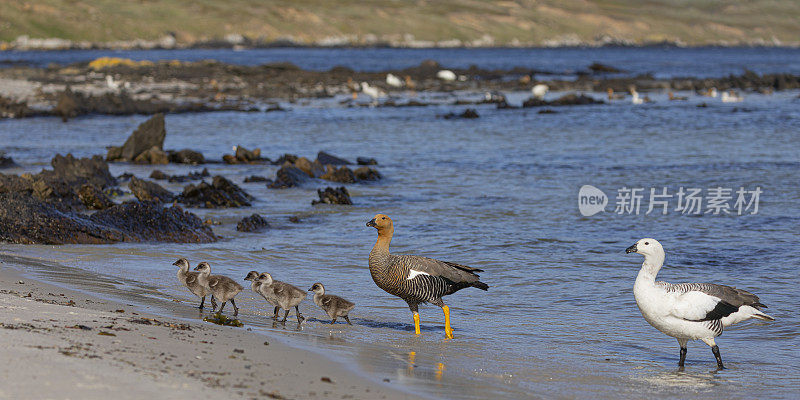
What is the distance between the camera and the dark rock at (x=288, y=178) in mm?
21406

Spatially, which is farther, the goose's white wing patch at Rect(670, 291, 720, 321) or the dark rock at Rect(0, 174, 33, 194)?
the dark rock at Rect(0, 174, 33, 194)

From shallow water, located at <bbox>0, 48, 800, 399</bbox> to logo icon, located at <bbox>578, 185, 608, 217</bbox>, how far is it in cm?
22

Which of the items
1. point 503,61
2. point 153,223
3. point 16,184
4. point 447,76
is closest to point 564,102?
point 447,76

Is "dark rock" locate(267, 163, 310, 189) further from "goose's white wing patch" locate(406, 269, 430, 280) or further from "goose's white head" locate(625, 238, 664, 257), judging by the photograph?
"goose's white head" locate(625, 238, 664, 257)

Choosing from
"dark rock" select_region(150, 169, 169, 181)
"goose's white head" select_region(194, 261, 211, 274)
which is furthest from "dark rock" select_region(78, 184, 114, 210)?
"goose's white head" select_region(194, 261, 211, 274)

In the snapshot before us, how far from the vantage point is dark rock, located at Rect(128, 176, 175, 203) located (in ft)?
58.2

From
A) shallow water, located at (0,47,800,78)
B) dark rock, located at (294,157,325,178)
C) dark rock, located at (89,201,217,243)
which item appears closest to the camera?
dark rock, located at (89,201,217,243)

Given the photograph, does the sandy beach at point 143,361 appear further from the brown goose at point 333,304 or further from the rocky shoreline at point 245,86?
the rocky shoreline at point 245,86

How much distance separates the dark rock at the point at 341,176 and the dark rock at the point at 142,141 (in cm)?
641

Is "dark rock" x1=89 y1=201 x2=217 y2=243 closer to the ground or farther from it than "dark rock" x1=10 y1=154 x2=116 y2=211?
closer to the ground

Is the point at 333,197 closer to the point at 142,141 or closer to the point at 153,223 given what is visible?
the point at 153,223

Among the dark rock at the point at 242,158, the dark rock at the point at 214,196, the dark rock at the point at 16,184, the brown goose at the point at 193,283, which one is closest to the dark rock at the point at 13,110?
the dark rock at the point at 242,158

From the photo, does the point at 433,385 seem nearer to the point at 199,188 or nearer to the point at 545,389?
the point at 545,389

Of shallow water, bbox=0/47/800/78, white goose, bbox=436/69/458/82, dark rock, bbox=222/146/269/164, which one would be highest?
shallow water, bbox=0/47/800/78
